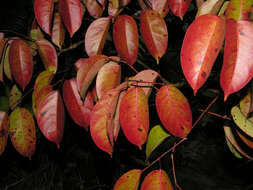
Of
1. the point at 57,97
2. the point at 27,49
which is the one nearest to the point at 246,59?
the point at 57,97

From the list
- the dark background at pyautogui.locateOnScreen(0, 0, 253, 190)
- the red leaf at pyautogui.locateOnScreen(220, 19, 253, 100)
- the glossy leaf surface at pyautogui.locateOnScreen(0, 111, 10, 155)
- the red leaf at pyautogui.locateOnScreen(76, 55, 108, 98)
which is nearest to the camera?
the red leaf at pyautogui.locateOnScreen(220, 19, 253, 100)

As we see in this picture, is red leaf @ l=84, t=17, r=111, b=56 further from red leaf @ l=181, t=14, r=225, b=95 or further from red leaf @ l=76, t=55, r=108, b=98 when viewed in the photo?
red leaf @ l=181, t=14, r=225, b=95

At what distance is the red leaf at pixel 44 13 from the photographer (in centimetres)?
66

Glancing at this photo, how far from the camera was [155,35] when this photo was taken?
2.04 feet

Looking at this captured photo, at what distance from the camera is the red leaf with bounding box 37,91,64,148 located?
0.64 m

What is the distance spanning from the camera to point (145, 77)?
24.0 inches

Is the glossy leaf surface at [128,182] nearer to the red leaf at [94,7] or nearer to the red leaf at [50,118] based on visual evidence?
the red leaf at [50,118]

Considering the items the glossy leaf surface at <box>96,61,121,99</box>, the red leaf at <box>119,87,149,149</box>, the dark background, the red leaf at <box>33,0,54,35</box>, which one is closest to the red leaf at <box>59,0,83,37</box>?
the red leaf at <box>33,0,54,35</box>

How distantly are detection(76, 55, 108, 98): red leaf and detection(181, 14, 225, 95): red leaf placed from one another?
0.90 ft

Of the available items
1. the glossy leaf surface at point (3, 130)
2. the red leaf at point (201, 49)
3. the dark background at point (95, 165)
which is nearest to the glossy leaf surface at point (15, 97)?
the glossy leaf surface at point (3, 130)

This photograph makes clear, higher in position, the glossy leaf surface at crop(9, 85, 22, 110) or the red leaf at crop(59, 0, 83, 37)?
the red leaf at crop(59, 0, 83, 37)

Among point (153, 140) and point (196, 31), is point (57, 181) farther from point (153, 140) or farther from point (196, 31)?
point (196, 31)

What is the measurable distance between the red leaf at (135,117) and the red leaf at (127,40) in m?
0.12

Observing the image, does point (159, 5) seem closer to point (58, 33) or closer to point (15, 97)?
point (58, 33)
